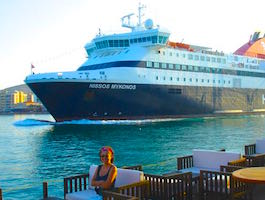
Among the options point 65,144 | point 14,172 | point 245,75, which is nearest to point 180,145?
point 65,144

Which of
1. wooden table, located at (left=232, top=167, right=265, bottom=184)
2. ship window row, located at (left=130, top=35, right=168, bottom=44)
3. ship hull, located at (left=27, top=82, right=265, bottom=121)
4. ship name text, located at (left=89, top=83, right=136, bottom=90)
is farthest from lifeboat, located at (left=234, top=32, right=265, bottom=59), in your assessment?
wooden table, located at (left=232, top=167, right=265, bottom=184)

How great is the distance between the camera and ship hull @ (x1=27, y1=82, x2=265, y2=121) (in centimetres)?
3269

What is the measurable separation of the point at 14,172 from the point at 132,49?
2652 cm

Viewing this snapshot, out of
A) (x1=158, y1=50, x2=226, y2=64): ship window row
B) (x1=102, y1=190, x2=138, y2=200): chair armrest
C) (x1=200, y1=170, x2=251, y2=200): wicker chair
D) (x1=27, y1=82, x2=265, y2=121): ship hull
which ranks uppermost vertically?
(x1=158, y1=50, x2=226, y2=64): ship window row

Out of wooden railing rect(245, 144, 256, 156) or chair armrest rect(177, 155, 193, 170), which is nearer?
chair armrest rect(177, 155, 193, 170)

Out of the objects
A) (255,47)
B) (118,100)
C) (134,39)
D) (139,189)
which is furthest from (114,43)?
(139,189)

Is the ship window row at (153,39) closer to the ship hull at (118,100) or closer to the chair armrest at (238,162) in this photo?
the ship hull at (118,100)

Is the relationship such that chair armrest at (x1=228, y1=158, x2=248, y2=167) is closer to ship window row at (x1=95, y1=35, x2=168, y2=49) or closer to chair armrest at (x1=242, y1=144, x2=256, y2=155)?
Answer: chair armrest at (x1=242, y1=144, x2=256, y2=155)

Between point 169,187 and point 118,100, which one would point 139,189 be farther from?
point 118,100

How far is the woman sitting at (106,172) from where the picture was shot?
500 centimetres

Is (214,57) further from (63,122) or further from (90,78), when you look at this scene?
(63,122)

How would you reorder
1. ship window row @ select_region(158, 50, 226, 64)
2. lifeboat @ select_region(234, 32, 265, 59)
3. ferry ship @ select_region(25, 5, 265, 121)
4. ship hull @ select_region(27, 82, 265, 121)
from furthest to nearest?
1. lifeboat @ select_region(234, 32, 265, 59)
2. ship window row @ select_region(158, 50, 226, 64)
3. ferry ship @ select_region(25, 5, 265, 121)
4. ship hull @ select_region(27, 82, 265, 121)

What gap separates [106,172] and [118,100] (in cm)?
2912

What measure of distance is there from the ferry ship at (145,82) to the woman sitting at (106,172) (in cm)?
2765
